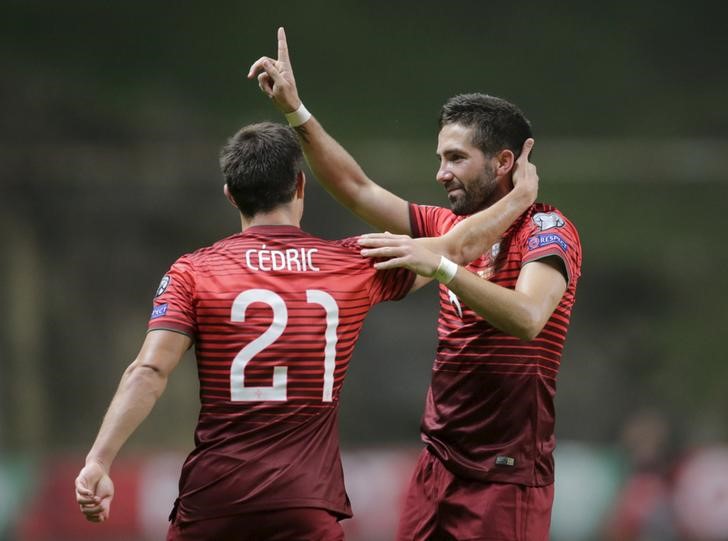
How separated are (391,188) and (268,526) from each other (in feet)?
24.8

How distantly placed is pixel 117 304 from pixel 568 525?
458 centimetres

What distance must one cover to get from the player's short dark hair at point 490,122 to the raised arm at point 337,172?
0.44m

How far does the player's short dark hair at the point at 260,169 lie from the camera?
370cm

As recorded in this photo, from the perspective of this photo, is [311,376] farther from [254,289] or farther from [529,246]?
[529,246]

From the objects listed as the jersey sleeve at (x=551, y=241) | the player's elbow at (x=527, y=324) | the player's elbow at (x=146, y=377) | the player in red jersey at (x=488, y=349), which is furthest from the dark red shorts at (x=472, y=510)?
the player's elbow at (x=146, y=377)

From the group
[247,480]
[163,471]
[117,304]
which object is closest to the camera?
[247,480]

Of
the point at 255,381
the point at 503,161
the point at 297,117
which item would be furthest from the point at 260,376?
the point at 503,161

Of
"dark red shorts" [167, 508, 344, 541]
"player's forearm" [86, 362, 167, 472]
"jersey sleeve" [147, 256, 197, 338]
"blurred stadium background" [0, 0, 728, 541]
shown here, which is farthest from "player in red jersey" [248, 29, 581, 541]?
"blurred stadium background" [0, 0, 728, 541]

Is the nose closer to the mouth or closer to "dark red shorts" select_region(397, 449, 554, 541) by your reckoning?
the mouth

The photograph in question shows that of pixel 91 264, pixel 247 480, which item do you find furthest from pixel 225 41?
pixel 247 480

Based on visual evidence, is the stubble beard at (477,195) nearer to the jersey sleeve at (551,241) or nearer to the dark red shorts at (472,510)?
the jersey sleeve at (551,241)

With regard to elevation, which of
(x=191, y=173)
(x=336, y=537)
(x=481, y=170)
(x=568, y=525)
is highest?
(x=191, y=173)

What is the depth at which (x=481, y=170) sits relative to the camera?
4195mm

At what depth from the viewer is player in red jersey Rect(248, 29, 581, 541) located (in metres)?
3.82
